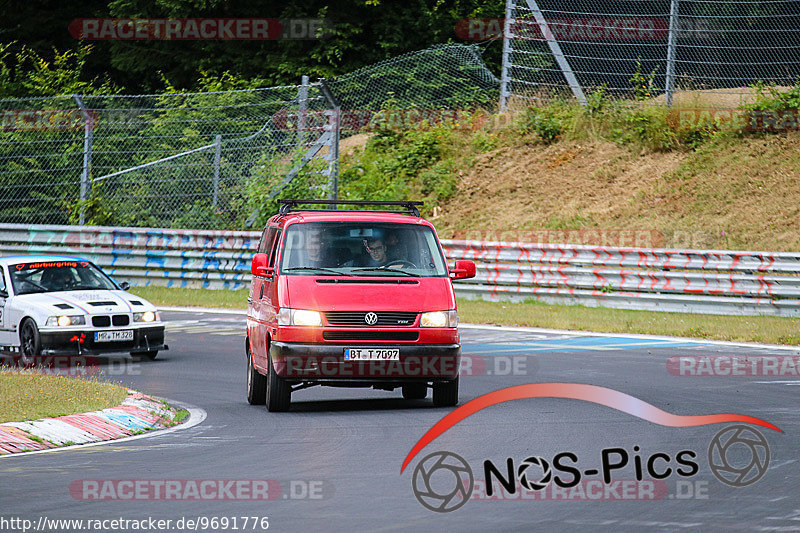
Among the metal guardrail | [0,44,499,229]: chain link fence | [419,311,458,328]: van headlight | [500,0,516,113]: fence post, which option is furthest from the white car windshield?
[500,0,516,113]: fence post

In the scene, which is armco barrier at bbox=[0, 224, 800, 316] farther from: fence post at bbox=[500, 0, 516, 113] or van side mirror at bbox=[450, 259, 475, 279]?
van side mirror at bbox=[450, 259, 475, 279]

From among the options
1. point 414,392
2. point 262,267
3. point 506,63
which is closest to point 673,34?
point 506,63

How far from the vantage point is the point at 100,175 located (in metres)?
32.3

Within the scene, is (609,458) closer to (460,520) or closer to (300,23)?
(460,520)

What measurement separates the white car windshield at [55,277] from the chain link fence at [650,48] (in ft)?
55.1

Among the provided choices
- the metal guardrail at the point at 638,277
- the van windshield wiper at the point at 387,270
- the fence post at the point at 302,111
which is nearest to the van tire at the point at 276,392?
the van windshield wiper at the point at 387,270

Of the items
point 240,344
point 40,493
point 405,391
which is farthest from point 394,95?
point 40,493

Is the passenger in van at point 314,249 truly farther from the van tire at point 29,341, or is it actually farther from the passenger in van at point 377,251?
the van tire at point 29,341

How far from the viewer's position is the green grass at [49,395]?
37.6 ft

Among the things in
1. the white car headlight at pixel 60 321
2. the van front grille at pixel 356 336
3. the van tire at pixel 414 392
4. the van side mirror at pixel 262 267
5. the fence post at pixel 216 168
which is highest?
the fence post at pixel 216 168

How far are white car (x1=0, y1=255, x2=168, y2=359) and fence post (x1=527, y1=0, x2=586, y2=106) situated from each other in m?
17.2

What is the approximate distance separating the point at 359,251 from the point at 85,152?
771 inches

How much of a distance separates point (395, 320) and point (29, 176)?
21627 mm

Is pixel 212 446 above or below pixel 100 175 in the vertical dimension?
below
